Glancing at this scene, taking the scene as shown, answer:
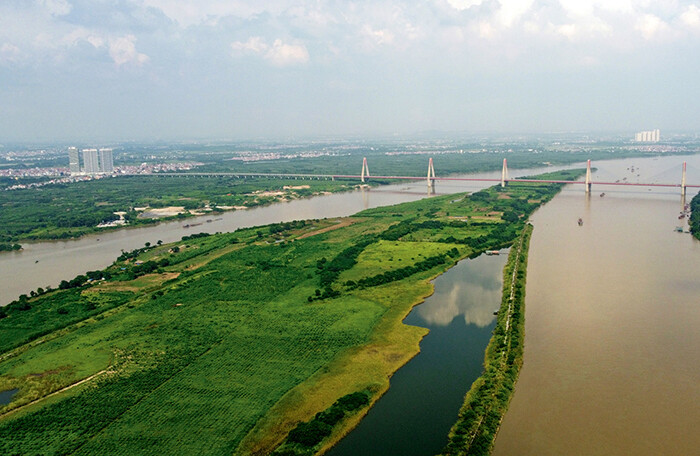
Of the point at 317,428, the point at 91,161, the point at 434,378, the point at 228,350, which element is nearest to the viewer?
the point at 317,428

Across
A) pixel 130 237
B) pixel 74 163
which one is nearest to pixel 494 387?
pixel 130 237

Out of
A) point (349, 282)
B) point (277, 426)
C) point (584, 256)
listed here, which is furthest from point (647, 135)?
point (277, 426)

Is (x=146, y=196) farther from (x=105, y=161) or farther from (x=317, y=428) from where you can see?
(x=317, y=428)

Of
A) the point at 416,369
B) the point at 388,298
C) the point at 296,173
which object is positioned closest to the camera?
the point at 416,369

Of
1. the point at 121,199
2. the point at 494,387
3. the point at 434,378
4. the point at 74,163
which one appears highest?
the point at 74,163

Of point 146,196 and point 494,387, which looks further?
point 146,196

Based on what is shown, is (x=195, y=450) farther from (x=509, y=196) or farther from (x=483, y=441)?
(x=509, y=196)

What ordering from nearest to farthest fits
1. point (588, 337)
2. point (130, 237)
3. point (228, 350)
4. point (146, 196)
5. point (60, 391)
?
point (60, 391)
point (228, 350)
point (588, 337)
point (130, 237)
point (146, 196)

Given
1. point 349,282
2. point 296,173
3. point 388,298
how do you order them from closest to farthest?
point 388,298, point 349,282, point 296,173

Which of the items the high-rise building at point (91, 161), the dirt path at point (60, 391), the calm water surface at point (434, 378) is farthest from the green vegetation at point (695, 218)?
the high-rise building at point (91, 161)
